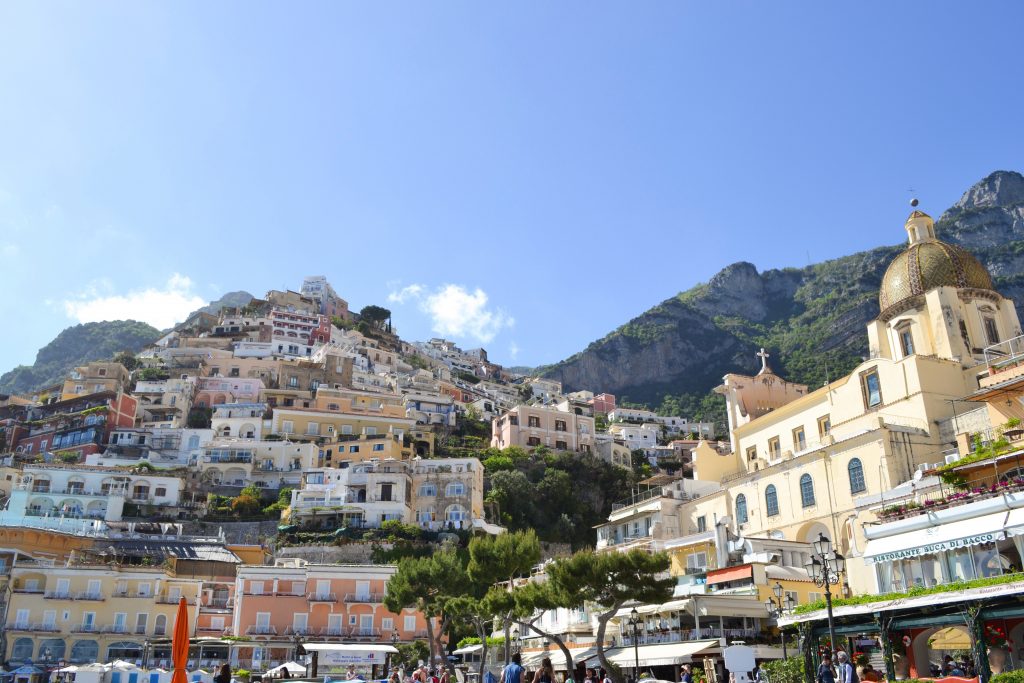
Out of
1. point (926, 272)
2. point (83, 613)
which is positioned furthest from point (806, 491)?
point (83, 613)

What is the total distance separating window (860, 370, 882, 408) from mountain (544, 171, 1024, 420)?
75.6 metres

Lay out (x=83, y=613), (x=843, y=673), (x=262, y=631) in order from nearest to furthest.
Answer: (x=843, y=673), (x=83, y=613), (x=262, y=631)

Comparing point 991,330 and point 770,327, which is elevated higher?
point 770,327

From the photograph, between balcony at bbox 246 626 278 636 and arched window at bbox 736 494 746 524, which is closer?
arched window at bbox 736 494 746 524

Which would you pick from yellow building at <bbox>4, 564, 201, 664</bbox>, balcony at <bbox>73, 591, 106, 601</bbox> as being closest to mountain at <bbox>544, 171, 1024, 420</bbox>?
yellow building at <bbox>4, 564, 201, 664</bbox>

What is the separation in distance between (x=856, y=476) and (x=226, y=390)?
6747 cm

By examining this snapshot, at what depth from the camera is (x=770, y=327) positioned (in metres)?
155

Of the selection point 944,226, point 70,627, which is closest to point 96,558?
point 70,627

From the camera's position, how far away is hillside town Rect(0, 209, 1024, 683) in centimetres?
2356

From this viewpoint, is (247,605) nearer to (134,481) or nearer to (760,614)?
(134,481)

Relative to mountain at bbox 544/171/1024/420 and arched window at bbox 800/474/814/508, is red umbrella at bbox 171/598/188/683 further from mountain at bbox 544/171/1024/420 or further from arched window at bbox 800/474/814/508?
mountain at bbox 544/171/1024/420

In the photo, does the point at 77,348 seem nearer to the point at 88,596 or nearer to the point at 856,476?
the point at 88,596

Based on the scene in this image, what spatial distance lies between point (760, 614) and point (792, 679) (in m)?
7.18

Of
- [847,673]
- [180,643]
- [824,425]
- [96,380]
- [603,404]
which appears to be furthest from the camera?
[603,404]
